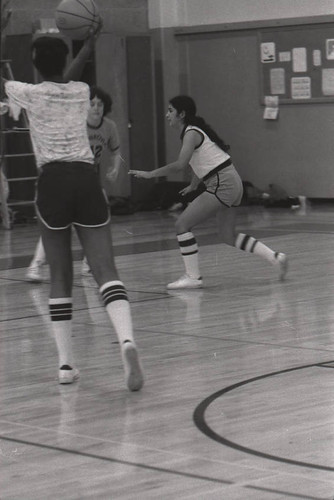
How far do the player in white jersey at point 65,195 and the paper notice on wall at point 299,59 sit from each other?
11.0 m

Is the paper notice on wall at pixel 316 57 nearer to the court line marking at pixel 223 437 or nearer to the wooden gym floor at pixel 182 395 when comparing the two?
the wooden gym floor at pixel 182 395

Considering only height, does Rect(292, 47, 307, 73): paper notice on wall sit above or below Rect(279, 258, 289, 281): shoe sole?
above

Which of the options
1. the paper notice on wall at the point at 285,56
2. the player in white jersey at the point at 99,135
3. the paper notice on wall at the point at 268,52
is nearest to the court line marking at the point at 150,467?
the player in white jersey at the point at 99,135

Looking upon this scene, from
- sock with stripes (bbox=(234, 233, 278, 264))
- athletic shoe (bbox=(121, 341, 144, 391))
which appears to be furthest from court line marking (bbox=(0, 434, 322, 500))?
sock with stripes (bbox=(234, 233, 278, 264))

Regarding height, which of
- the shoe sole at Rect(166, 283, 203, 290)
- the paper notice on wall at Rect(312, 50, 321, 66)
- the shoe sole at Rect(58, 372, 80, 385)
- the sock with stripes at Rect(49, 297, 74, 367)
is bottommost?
the shoe sole at Rect(166, 283, 203, 290)

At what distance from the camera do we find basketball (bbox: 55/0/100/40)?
7441mm

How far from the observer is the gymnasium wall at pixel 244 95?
16703mm

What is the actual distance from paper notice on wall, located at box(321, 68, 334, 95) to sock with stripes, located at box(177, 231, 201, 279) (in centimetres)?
767

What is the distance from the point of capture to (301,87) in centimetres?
1675

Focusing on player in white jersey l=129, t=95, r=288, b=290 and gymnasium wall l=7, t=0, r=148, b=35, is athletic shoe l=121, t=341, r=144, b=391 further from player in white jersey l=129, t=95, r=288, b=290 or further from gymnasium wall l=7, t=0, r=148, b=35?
gymnasium wall l=7, t=0, r=148, b=35

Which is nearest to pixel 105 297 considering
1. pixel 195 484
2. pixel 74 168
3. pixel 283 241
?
pixel 74 168

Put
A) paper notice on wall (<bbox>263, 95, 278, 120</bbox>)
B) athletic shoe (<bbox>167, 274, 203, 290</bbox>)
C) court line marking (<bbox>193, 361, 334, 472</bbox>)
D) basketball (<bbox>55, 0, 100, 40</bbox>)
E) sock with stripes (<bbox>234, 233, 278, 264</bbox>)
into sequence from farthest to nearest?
paper notice on wall (<bbox>263, 95, 278, 120</bbox>) → sock with stripes (<bbox>234, 233, 278, 264</bbox>) → athletic shoe (<bbox>167, 274, 203, 290</bbox>) → basketball (<bbox>55, 0, 100, 40</bbox>) → court line marking (<bbox>193, 361, 334, 472</bbox>)

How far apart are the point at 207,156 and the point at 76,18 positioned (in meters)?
2.12

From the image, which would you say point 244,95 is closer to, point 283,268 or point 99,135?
point 99,135
